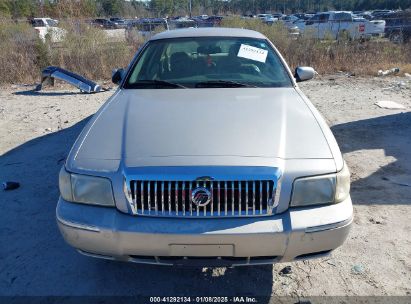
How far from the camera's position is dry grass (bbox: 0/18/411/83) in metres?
9.79

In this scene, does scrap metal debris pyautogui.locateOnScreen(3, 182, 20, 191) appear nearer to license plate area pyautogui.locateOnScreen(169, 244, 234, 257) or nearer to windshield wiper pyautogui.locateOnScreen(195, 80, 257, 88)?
windshield wiper pyautogui.locateOnScreen(195, 80, 257, 88)

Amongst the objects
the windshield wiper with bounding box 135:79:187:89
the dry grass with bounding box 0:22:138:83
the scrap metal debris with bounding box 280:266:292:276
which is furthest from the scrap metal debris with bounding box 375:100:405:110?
the dry grass with bounding box 0:22:138:83

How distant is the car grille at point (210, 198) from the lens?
6.92 ft

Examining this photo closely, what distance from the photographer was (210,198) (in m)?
2.11

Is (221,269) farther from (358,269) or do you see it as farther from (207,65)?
(207,65)

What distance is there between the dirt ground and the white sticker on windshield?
5.31 ft

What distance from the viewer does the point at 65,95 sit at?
26.9ft

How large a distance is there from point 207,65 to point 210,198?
189cm

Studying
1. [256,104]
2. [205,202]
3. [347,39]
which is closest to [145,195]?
[205,202]

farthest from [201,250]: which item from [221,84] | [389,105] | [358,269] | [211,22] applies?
[211,22]

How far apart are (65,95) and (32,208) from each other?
5.17 m

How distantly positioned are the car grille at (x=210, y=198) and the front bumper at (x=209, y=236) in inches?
1.8

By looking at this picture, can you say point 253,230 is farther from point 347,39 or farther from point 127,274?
point 347,39

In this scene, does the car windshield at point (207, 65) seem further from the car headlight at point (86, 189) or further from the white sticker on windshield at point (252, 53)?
the car headlight at point (86, 189)
